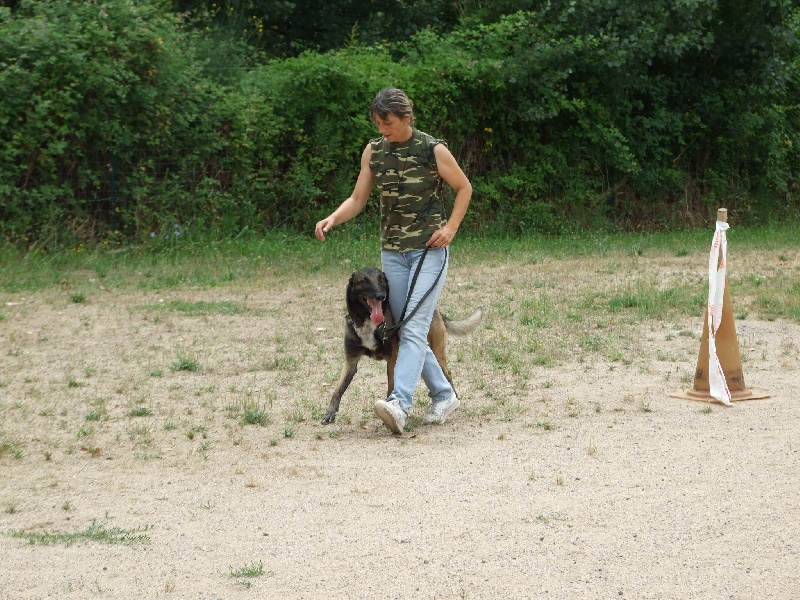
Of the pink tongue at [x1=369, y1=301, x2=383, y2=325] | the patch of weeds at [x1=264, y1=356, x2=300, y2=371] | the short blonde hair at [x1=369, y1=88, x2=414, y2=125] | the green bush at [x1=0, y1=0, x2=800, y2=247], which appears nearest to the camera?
the short blonde hair at [x1=369, y1=88, x2=414, y2=125]

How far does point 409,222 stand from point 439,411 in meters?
1.24

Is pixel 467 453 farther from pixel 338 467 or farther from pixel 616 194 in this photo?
pixel 616 194

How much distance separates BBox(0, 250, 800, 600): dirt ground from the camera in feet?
15.4

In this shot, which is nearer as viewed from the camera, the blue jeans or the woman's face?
the woman's face

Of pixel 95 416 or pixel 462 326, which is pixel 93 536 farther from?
pixel 462 326

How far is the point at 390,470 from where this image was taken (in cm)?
629

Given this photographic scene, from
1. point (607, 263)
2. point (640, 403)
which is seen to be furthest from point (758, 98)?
point (640, 403)

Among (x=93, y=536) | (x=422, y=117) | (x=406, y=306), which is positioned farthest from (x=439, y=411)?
(x=422, y=117)

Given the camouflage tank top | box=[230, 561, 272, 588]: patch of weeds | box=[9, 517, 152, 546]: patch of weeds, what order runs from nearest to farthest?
box=[230, 561, 272, 588]: patch of weeds → box=[9, 517, 152, 546]: patch of weeds → the camouflage tank top

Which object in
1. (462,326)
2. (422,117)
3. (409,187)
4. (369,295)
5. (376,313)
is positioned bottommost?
(462,326)

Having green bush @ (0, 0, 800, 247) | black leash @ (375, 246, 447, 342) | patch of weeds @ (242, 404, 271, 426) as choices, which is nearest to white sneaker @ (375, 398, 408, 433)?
black leash @ (375, 246, 447, 342)

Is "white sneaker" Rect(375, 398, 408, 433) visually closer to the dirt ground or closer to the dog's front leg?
the dirt ground

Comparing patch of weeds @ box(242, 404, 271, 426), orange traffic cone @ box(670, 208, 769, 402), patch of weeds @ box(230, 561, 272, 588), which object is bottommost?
patch of weeds @ box(230, 561, 272, 588)

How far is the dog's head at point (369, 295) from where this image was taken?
7047 millimetres
